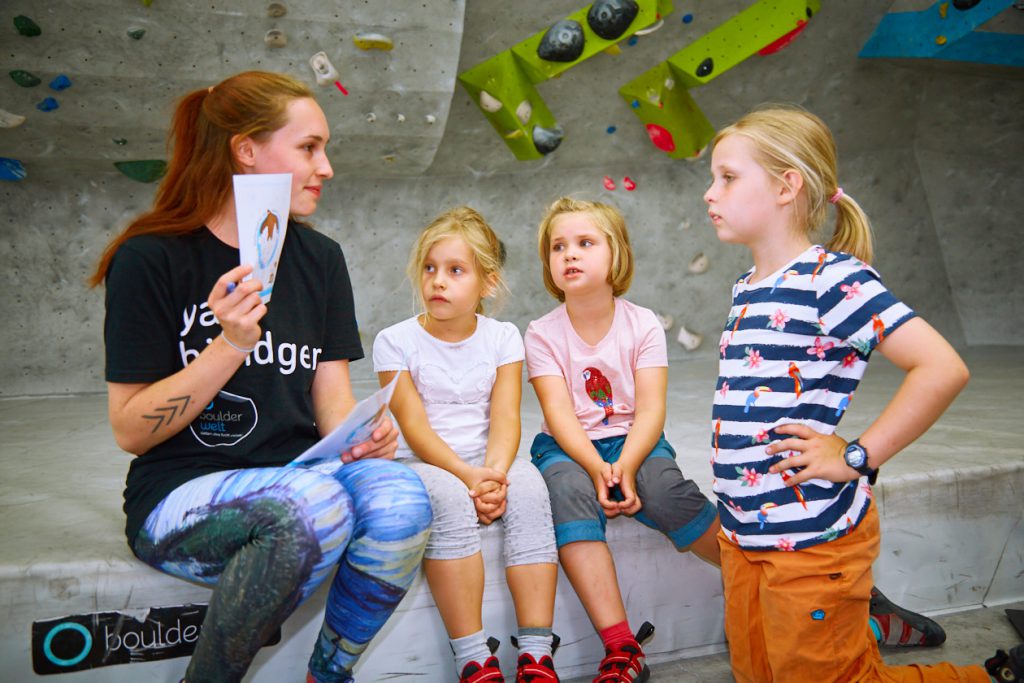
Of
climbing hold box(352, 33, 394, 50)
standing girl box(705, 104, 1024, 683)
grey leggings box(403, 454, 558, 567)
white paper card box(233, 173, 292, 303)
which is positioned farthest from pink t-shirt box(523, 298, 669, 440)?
climbing hold box(352, 33, 394, 50)

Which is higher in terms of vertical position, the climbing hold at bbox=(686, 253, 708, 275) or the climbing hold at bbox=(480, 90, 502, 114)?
the climbing hold at bbox=(480, 90, 502, 114)

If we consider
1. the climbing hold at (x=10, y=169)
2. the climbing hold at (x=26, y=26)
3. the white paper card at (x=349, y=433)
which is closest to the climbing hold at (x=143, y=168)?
the climbing hold at (x=10, y=169)

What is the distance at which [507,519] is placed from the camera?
1.64m

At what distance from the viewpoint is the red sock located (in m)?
1.59

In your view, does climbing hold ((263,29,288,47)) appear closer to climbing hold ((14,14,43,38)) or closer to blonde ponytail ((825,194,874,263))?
climbing hold ((14,14,43,38))

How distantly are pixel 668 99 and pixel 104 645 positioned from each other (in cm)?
354

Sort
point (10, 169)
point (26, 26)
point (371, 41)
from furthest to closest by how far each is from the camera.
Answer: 1. point (10, 169)
2. point (371, 41)
3. point (26, 26)

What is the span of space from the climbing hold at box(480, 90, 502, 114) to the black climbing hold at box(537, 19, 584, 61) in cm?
29

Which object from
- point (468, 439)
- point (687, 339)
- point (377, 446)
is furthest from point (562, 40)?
point (377, 446)

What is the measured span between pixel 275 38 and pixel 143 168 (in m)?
0.92

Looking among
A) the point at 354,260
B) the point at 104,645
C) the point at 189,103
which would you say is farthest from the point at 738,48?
the point at 104,645

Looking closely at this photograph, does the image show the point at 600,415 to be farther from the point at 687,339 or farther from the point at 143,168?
the point at 687,339

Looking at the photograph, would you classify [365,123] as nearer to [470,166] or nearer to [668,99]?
[470,166]

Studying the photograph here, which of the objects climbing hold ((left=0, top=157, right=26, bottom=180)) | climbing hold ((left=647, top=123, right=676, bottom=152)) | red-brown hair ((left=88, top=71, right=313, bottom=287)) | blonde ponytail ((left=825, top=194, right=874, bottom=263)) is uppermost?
→ climbing hold ((left=647, top=123, right=676, bottom=152))
